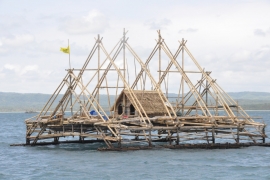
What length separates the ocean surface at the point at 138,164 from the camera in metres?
35.3

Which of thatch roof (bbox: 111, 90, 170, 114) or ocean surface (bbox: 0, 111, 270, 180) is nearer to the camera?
ocean surface (bbox: 0, 111, 270, 180)

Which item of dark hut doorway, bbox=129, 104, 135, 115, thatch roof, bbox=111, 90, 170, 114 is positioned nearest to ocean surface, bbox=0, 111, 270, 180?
dark hut doorway, bbox=129, 104, 135, 115

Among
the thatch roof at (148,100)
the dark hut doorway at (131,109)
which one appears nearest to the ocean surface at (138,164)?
the dark hut doorway at (131,109)

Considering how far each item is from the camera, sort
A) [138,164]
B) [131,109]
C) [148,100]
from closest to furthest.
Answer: [138,164]
[148,100]
[131,109]

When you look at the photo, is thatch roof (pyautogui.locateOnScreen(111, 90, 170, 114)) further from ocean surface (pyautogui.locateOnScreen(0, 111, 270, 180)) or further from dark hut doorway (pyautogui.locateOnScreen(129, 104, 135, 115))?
ocean surface (pyautogui.locateOnScreen(0, 111, 270, 180))

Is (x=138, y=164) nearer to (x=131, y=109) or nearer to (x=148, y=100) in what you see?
(x=148, y=100)

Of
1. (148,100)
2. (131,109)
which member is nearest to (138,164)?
(148,100)

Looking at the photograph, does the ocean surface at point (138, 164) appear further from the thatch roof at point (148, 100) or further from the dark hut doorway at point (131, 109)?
the thatch roof at point (148, 100)

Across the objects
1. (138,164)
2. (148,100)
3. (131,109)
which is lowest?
(138,164)

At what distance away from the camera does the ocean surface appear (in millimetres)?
35344

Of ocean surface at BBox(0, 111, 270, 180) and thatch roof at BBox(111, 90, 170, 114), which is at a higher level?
thatch roof at BBox(111, 90, 170, 114)

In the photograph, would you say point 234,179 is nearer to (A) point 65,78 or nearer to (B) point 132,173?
(B) point 132,173

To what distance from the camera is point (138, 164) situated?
38406mm

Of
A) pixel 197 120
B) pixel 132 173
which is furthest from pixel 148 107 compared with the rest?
pixel 132 173
